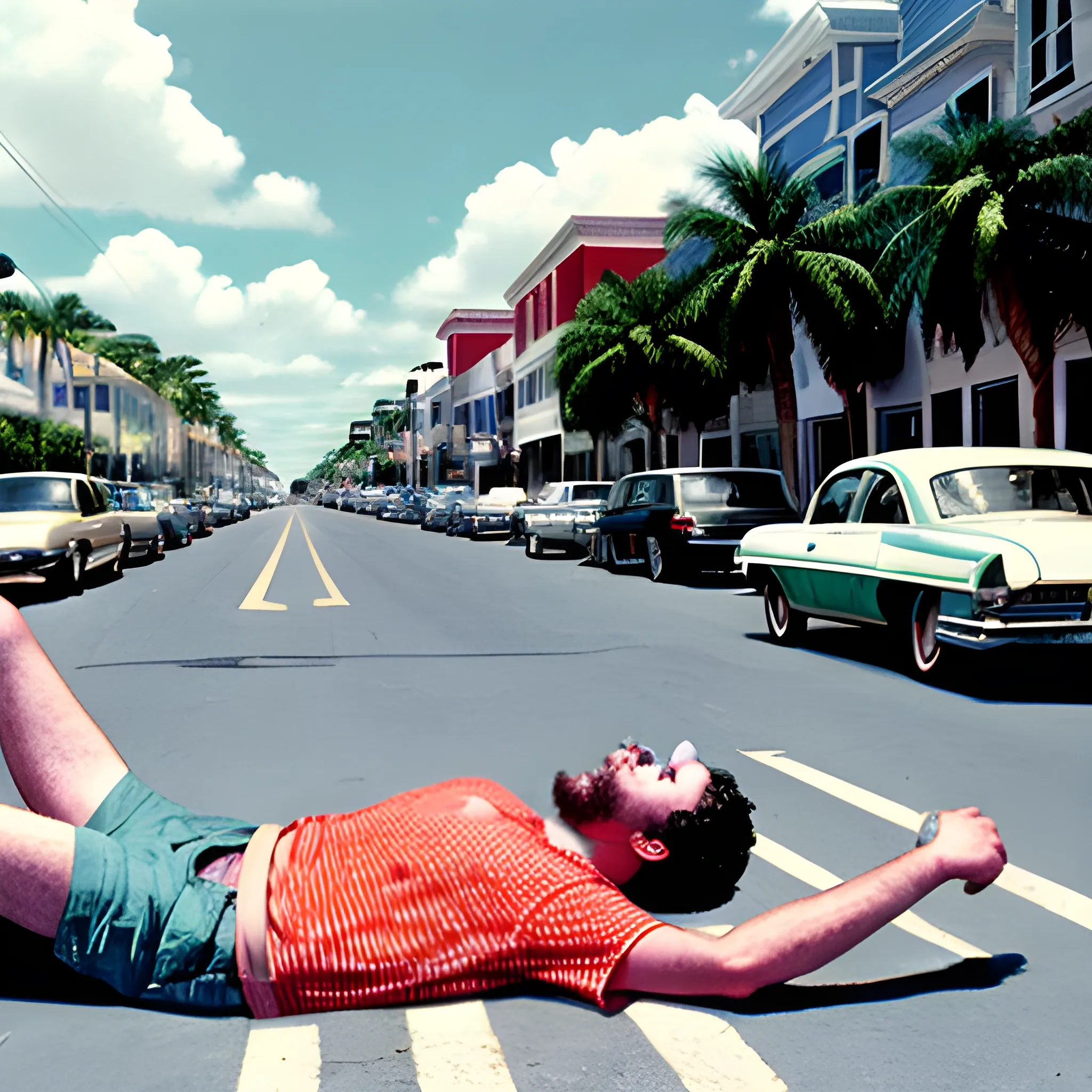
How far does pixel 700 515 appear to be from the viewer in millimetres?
18484

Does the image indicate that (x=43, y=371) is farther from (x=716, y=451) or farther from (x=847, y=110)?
(x=847, y=110)

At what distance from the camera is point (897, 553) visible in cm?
922

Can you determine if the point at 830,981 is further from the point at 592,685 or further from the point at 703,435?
the point at 703,435

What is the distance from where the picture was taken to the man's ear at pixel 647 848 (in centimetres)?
299

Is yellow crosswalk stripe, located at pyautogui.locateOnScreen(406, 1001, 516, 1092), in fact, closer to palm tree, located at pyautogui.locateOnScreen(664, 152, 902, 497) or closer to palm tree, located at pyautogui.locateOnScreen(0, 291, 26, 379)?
palm tree, located at pyautogui.locateOnScreen(664, 152, 902, 497)

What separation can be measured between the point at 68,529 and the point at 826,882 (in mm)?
15577

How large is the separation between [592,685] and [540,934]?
608 centimetres

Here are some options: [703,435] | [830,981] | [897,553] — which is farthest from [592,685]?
[703,435]

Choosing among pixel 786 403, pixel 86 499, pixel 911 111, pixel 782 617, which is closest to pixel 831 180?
pixel 911 111

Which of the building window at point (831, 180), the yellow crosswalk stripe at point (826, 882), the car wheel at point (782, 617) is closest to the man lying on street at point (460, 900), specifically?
the yellow crosswalk stripe at point (826, 882)

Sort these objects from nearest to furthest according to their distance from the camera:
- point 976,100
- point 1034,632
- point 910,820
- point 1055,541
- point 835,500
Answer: point 910,820, point 1034,632, point 1055,541, point 835,500, point 976,100

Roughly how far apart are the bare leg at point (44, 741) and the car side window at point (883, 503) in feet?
24.8

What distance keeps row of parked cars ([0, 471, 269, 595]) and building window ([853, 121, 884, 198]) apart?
1794 cm

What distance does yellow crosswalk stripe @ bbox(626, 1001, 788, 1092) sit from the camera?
2889 millimetres
